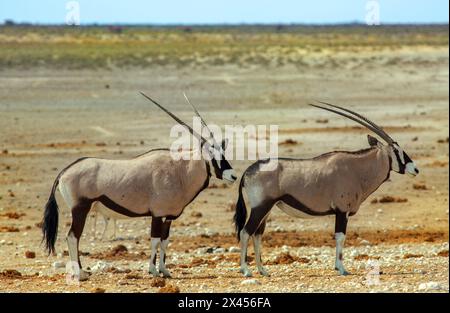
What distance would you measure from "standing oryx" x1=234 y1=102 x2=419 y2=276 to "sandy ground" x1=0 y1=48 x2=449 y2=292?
544 millimetres

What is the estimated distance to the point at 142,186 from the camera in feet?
43.7

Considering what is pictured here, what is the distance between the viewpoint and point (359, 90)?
146 feet

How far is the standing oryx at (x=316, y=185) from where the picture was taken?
13.4 metres

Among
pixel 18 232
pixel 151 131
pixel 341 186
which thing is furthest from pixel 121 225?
pixel 151 131

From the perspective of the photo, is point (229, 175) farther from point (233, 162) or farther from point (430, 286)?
point (233, 162)

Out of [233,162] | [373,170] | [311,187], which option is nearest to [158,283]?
[311,187]

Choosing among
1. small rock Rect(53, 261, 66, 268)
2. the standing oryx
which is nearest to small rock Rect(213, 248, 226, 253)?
small rock Rect(53, 261, 66, 268)

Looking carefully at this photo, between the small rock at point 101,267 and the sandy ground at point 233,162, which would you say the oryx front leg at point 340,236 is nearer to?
the sandy ground at point 233,162

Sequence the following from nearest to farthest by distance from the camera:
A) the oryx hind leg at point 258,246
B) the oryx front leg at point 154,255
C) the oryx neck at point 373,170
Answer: the oryx front leg at point 154,255 < the oryx hind leg at point 258,246 < the oryx neck at point 373,170

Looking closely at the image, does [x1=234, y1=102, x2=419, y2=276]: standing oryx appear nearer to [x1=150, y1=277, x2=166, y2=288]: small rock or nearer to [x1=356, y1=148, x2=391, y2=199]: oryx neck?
[x1=356, y1=148, x2=391, y2=199]: oryx neck

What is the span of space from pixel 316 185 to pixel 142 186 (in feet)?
5.97

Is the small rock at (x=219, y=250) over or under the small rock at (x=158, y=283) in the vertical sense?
under

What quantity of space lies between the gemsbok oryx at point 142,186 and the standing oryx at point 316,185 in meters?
0.41

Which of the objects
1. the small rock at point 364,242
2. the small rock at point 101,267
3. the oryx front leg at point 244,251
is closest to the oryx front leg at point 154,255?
the oryx front leg at point 244,251
